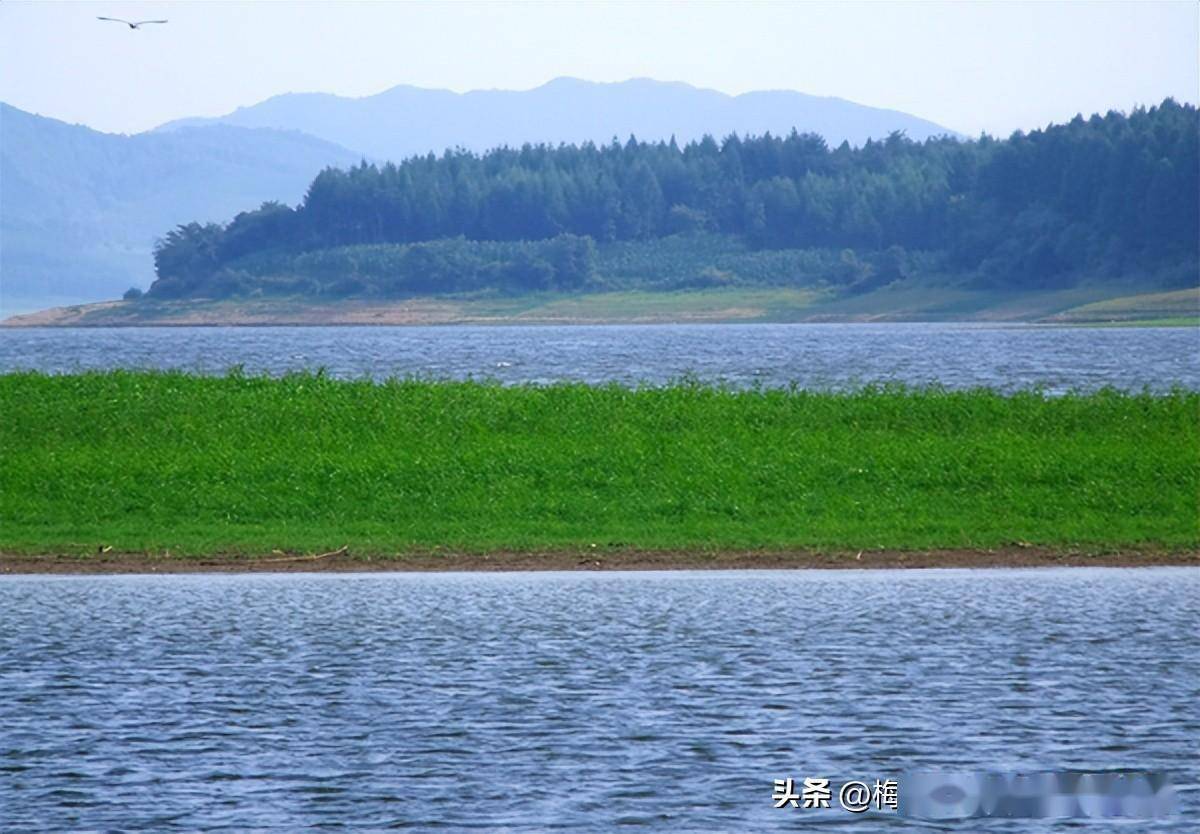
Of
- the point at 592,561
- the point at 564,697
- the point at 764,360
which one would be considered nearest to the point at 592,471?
the point at 592,561

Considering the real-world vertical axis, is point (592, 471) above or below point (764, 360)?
above

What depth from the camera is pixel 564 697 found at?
17.0 metres

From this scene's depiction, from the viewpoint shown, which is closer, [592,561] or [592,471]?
[592,561]

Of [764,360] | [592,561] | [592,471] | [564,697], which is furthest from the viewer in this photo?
[764,360]

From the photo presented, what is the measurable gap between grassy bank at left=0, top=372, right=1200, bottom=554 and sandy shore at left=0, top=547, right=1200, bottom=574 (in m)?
0.47

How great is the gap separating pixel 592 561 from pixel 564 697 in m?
10.0

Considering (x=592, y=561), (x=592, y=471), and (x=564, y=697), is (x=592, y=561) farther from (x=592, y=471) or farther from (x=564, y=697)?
(x=564, y=697)

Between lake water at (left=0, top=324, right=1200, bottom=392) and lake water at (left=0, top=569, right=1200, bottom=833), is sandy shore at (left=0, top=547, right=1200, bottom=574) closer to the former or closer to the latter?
lake water at (left=0, top=569, right=1200, bottom=833)

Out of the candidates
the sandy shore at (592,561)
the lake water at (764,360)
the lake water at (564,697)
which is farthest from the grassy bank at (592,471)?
the lake water at (764,360)

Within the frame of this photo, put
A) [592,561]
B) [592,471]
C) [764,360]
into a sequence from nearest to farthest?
[592,561]
[592,471]
[764,360]

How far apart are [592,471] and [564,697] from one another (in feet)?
49.8

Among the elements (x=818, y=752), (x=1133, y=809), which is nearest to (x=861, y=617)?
(x=818, y=752)

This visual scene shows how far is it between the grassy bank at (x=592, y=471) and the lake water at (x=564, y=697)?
3854mm

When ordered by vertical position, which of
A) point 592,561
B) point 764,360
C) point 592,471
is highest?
point 592,471
